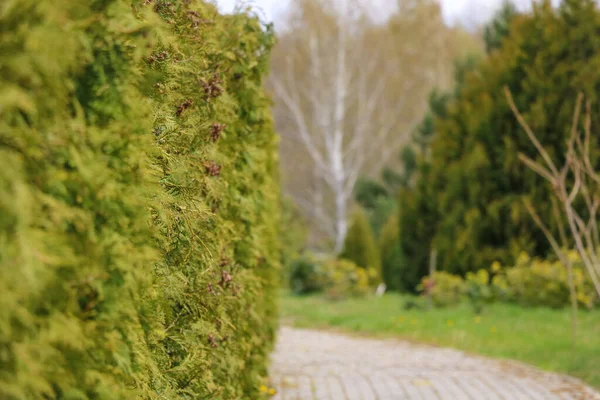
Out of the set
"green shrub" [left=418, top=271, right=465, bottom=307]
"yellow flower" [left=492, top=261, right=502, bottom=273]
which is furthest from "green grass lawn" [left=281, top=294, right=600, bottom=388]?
"yellow flower" [left=492, top=261, right=502, bottom=273]

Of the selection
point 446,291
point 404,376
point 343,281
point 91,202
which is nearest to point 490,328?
point 446,291

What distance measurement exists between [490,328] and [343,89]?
18.0 meters

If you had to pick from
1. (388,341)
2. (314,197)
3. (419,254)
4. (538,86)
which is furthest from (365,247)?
(314,197)

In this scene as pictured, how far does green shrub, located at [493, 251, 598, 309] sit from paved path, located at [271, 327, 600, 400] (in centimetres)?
302

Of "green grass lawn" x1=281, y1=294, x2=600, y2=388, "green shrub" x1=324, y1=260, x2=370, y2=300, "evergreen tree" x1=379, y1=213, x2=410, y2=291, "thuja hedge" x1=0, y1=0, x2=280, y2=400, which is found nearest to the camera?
"thuja hedge" x1=0, y1=0, x2=280, y2=400

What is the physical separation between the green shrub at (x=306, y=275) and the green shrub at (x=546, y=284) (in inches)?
184

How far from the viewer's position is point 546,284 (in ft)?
33.3

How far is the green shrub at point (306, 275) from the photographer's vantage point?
576 inches

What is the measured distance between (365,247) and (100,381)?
1609 cm

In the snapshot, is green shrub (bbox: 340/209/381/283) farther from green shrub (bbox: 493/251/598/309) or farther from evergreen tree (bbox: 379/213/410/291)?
green shrub (bbox: 493/251/598/309)

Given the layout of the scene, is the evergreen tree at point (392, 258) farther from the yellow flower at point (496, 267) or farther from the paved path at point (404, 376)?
the paved path at point (404, 376)

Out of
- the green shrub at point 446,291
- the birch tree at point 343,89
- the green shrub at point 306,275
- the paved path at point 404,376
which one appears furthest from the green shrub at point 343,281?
the birch tree at point 343,89

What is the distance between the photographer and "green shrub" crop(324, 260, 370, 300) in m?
13.4

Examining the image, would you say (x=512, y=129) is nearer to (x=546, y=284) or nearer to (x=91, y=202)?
(x=546, y=284)
